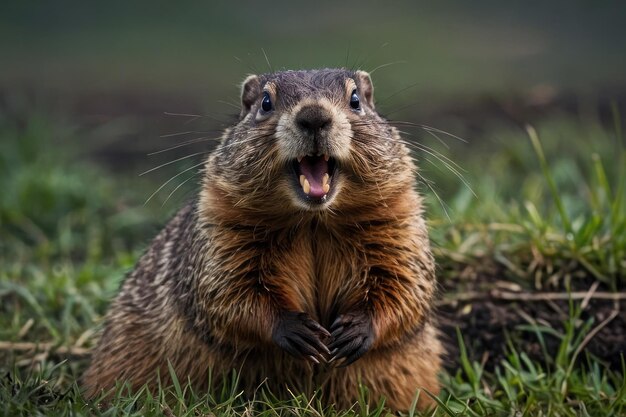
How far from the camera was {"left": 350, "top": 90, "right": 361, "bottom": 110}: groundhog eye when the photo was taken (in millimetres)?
4754

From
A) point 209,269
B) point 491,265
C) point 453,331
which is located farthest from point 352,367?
point 491,265

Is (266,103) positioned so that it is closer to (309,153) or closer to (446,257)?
(309,153)

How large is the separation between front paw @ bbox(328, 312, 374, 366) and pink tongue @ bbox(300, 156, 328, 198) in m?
0.66

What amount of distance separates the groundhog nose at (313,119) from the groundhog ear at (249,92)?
0.96 m

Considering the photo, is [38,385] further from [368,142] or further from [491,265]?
[491,265]

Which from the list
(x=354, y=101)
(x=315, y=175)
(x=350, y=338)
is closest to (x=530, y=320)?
(x=350, y=338)

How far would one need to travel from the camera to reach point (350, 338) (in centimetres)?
441

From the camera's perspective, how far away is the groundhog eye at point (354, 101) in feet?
15.6

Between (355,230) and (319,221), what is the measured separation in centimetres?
18

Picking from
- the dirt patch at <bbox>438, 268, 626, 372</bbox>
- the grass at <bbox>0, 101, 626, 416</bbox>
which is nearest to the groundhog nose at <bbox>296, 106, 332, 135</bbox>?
the grass at <bbox>0, 101, 626, 416</bbox>

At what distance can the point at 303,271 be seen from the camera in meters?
4.66

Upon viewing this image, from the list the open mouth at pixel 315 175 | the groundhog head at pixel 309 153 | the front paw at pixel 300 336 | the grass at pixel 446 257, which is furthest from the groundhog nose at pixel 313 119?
the grass at pixel 446 257

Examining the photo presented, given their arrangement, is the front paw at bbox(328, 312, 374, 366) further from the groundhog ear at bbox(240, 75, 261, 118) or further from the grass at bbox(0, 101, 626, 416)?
the groundhog ear at bbox(240, 75, 261, 118)

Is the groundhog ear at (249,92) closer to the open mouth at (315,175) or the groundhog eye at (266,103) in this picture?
the groundhog eye at (266,103)
